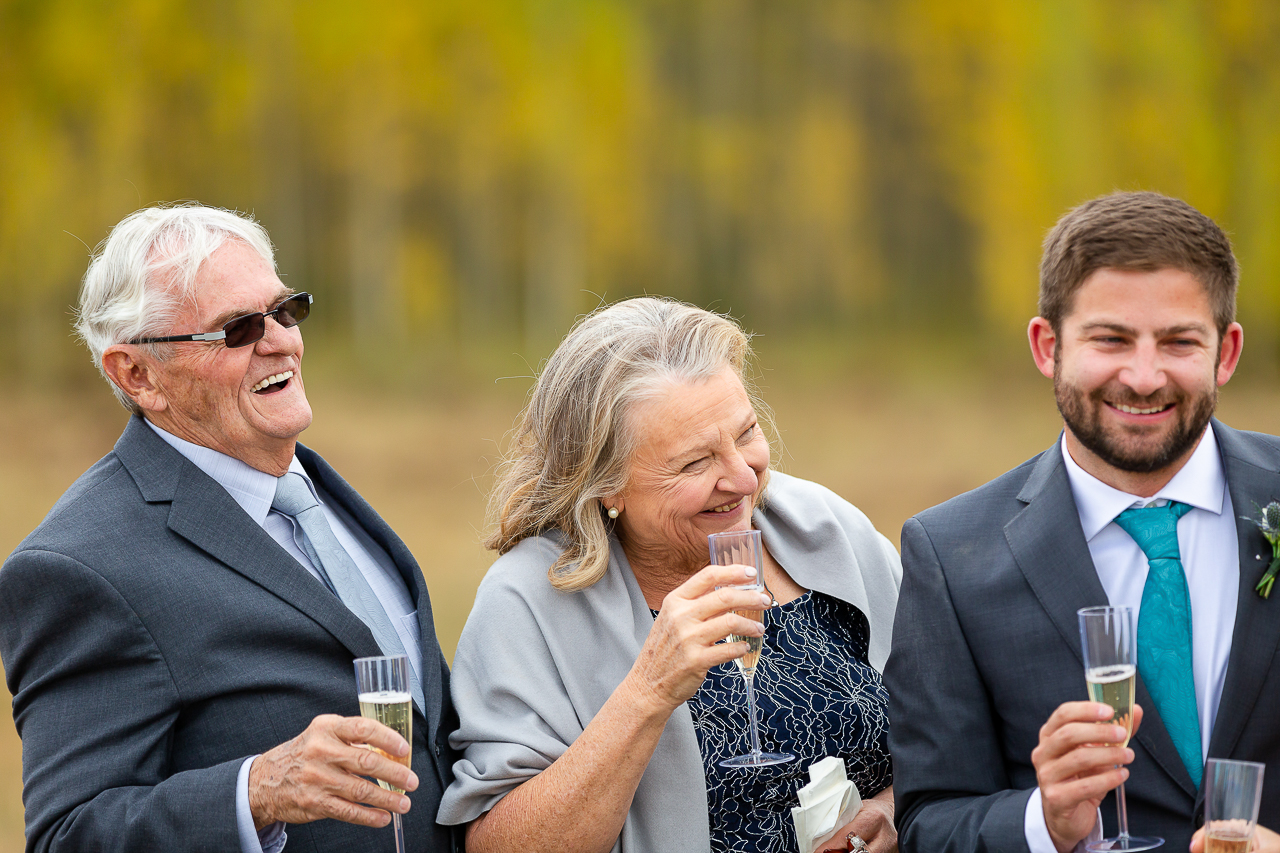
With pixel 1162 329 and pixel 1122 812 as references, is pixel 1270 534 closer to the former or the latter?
pixel 1162 329

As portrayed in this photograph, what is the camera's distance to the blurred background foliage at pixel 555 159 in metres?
17.9

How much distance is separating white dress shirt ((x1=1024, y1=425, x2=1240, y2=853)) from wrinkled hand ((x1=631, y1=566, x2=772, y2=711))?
0.80 metres

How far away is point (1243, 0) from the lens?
1697cm

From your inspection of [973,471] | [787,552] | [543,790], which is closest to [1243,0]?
[973,471]

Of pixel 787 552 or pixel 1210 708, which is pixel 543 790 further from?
pixel 1210 708

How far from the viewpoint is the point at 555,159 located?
18672 millimetres

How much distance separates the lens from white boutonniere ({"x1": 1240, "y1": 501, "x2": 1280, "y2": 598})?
2689 millimetres

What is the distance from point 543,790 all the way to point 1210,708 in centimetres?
167

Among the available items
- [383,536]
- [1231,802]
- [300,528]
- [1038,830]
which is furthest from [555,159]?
[1231,802]

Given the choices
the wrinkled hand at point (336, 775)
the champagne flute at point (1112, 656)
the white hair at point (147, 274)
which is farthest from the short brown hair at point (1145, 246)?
the white hair at point (147, 274)

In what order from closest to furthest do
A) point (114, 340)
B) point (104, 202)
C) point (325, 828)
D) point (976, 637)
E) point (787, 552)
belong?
point (976, 637), point (325, 828), point (114, 340), point (787, 552), point (104, 202)

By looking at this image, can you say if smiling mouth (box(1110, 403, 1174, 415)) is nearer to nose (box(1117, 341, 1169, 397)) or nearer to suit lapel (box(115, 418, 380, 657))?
nose (box(1117, 341, 1169, 397))

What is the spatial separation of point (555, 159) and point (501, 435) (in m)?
5.48

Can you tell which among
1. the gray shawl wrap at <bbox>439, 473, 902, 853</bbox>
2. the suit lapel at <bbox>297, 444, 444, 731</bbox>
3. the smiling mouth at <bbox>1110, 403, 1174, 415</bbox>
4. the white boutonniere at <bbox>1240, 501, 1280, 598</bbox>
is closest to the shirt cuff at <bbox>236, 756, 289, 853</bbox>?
the gray shawl wrap at <bbox>439, 473, 902, 853</bbox>
